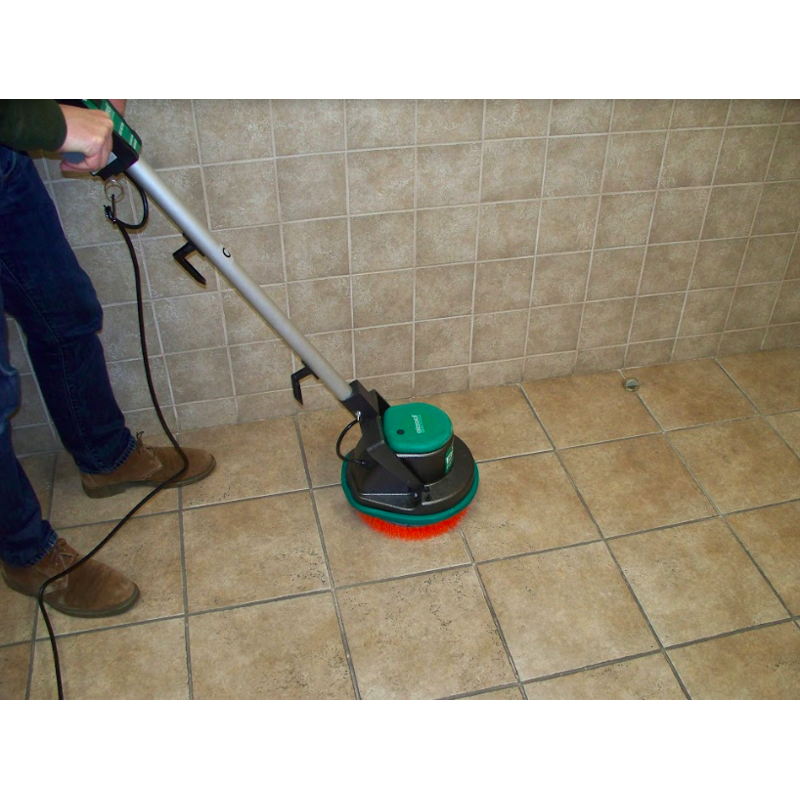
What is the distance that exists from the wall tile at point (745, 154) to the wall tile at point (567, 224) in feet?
1.05

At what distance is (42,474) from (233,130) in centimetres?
91

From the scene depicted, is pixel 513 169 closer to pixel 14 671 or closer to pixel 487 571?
pixel 487 571

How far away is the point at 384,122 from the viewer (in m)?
1.69

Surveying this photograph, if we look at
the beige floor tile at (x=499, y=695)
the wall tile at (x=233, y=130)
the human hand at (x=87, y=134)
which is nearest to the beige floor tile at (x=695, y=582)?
the beige floor tile at (x=499, y=695)

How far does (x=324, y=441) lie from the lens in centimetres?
201

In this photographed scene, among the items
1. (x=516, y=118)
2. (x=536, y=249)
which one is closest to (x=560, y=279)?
(x=536, y=249)

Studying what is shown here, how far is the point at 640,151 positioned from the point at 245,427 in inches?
44.6

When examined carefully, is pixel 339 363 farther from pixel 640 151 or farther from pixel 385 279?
pixel 640 151

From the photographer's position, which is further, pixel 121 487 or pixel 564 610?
pixel 121 487

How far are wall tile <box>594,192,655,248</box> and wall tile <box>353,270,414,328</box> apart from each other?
477mm

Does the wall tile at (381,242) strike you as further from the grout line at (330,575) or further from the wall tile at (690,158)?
the wall tile at (690,158)

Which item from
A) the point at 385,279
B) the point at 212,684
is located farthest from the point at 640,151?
the point at 212,684

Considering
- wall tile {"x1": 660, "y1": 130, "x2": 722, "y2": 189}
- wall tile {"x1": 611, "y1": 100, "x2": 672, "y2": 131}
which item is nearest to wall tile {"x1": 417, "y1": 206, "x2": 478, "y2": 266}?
wall tile {"x1": 611, "y1": 100, "x2": 672, "y2": 131}

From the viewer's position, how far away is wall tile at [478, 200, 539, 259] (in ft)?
6.18
